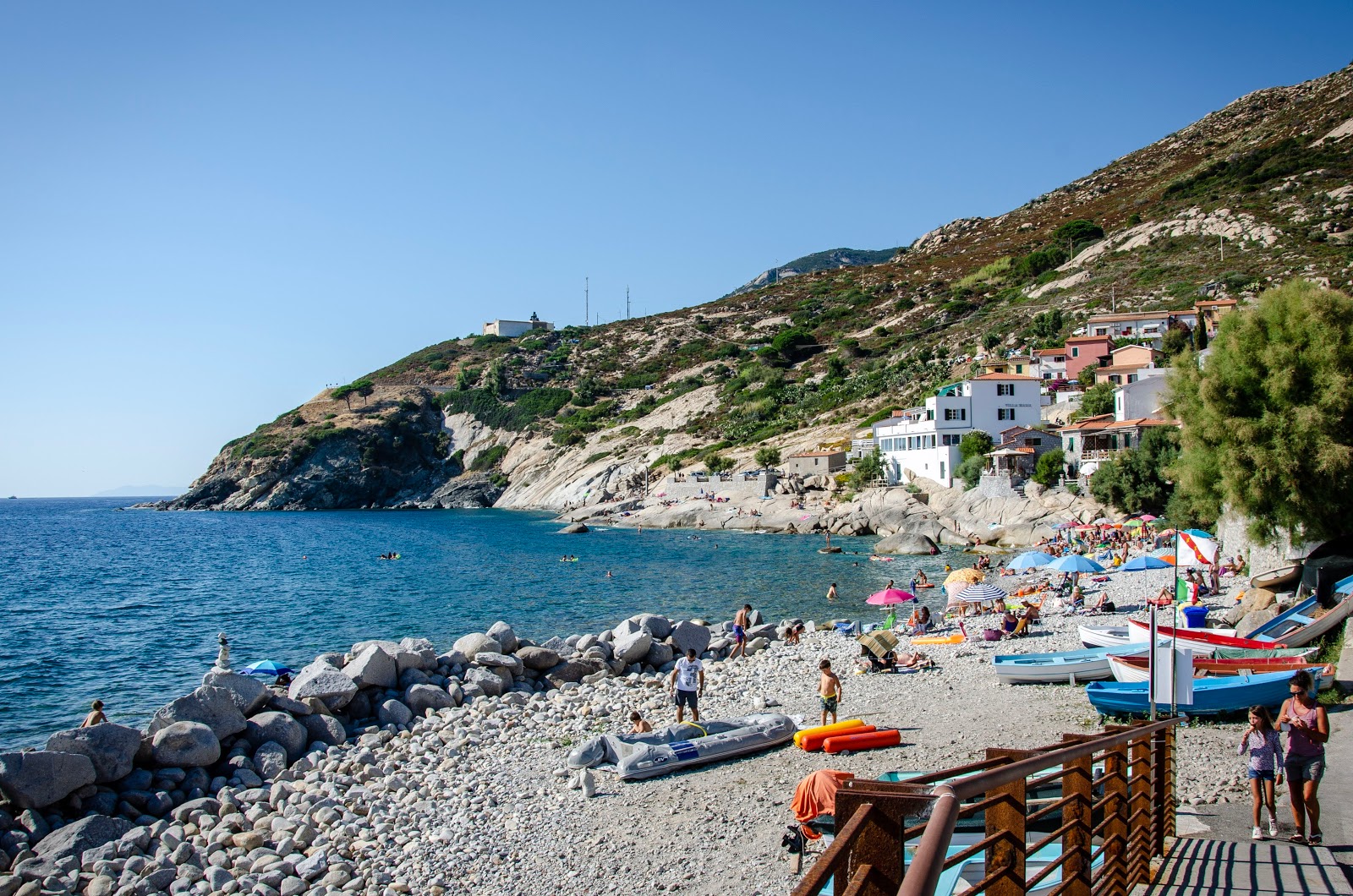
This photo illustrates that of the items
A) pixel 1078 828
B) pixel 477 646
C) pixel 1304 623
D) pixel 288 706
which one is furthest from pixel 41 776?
pixel 1304 623

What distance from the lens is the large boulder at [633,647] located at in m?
23.5

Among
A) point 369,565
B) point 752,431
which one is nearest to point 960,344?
point 752,431

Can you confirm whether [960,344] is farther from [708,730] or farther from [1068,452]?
[708,730]

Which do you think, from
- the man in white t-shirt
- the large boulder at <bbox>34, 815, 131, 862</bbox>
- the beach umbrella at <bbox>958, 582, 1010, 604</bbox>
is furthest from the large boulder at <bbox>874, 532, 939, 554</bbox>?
the large boulder at <bbox>34, 815, 131, 862</bbox>

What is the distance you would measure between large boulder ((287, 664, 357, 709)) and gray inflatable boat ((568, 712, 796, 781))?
6040 mm

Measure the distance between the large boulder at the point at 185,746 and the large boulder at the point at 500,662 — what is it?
7.51 metres

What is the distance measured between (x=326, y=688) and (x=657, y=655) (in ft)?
29.9

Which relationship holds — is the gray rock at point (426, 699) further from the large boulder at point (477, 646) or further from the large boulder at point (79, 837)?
the large boulder at point (79, 837)

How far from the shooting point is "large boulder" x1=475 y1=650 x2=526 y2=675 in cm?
2148

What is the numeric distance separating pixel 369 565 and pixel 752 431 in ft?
163

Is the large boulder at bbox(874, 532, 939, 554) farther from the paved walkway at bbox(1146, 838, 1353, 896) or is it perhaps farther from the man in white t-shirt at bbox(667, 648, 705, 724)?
the paved walkway at bbox(1146, 838, 1353, 896)

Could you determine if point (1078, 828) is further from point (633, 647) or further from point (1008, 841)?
point (633, 647)

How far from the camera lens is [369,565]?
54.5 metres

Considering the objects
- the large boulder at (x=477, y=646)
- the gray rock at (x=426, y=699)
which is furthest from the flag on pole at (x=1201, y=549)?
the gray rock at (x=426, y=699)
